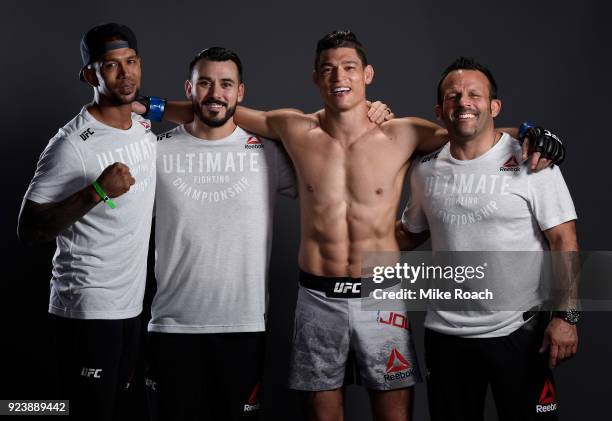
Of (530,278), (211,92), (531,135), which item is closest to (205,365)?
(211,92)

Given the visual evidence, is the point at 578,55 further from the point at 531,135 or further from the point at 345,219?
the point at 345,219

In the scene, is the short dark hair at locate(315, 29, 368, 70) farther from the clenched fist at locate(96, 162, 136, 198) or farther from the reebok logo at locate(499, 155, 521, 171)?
the clenched fist at locate(96, 162, 136, 198)

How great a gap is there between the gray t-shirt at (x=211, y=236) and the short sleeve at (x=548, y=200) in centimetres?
120

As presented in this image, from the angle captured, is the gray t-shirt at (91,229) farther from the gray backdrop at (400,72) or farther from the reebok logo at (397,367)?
the reebok logo at (397,367)

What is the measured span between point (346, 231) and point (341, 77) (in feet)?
2.31

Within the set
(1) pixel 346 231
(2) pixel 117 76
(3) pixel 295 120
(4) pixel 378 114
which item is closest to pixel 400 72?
(4) pixel 378 114

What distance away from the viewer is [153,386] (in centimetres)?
341

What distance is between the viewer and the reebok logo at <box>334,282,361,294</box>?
3348mm

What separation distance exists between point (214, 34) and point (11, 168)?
1.35 metres

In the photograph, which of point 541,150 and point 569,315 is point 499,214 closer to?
point 541,150

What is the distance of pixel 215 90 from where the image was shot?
334cm

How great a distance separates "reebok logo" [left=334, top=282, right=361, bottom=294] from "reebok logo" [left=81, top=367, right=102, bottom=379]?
3.60 ft

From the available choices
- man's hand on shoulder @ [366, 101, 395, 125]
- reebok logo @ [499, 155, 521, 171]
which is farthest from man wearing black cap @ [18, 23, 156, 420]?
reebok logo @ [499, 155, 521, 171]

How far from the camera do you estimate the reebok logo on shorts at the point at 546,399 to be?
3.08 metres
